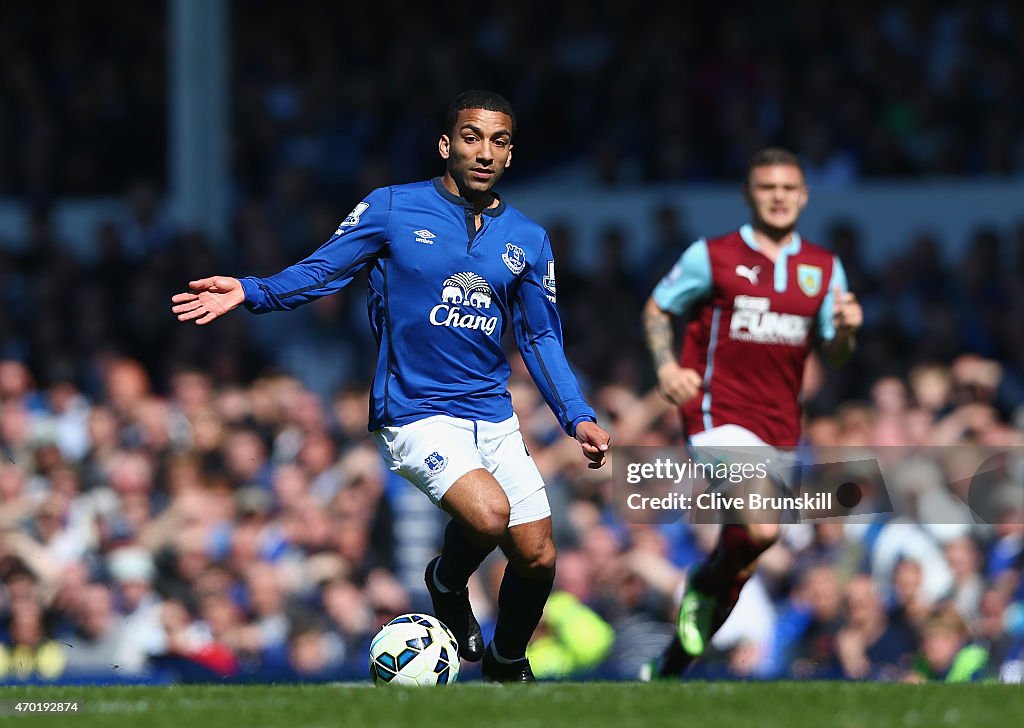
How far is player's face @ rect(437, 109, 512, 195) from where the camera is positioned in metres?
7.39

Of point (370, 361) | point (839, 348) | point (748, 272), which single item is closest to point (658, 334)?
point (748, 272)

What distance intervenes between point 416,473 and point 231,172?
11100 mm

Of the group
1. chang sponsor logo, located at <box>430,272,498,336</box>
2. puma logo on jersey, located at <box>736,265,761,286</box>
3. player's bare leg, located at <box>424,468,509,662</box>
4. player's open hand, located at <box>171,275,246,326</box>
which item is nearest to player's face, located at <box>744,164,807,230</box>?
puma logo on jersey, located at <box>736,265,761,286</box>

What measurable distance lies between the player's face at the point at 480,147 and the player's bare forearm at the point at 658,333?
4.64ft

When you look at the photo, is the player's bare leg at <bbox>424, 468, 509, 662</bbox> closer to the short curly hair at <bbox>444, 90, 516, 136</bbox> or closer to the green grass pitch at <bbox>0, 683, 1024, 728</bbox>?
the green grass pitch at <bbox>0, 683, 1024, 728</bbox>

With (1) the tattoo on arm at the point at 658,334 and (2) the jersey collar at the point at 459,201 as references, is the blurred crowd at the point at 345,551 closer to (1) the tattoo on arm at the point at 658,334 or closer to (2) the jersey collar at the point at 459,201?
(1) the tattoo on arm at the point at 658,334

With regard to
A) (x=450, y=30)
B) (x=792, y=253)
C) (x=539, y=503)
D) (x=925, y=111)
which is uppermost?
(x=450, y=30)

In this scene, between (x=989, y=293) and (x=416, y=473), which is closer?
(x=416, y=473)

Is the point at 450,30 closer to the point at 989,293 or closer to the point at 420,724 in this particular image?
the point at 989,293

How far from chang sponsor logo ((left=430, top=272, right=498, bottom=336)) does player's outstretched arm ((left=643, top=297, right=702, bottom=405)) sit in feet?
3.77

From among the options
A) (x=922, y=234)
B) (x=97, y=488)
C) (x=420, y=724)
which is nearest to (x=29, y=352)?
(x=97, y=488)

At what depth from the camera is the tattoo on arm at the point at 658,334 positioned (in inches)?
332

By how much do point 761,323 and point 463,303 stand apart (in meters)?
1.79

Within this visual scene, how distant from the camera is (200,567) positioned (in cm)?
1257
